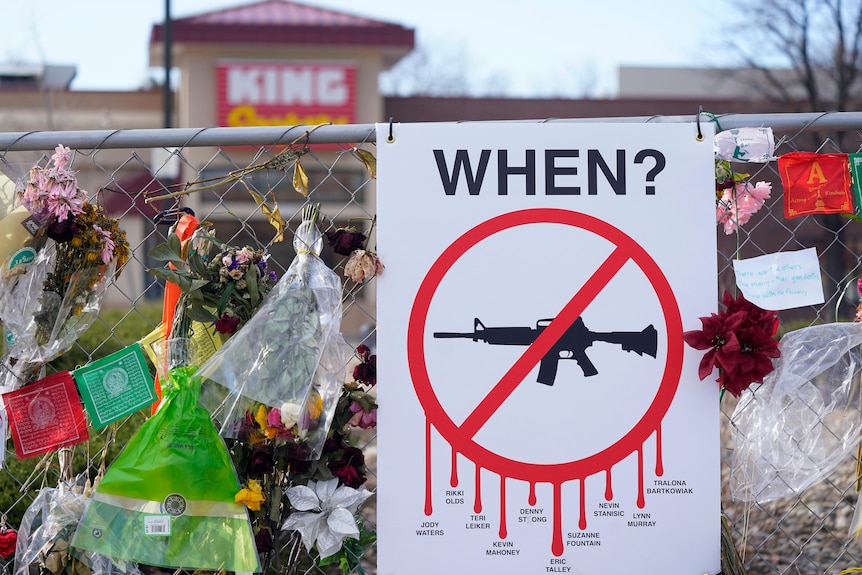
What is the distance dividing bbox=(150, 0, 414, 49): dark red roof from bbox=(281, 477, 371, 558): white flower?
47.9ft

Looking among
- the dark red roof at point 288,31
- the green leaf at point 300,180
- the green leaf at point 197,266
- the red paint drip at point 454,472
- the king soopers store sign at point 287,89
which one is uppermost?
the dark red roof at point 288,31

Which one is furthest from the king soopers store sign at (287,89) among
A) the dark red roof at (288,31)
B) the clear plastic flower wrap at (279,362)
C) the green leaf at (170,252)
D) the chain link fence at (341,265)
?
the clear plastic flower wrap at (279,362)

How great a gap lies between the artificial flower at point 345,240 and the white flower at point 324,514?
0.60 m

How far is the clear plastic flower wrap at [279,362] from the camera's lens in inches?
86.1

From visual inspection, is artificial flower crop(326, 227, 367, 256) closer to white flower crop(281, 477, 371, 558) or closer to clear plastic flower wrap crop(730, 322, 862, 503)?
white flower crop(281, 477, 371, 558)

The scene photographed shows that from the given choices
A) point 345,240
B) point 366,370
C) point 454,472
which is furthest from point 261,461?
point 345,240

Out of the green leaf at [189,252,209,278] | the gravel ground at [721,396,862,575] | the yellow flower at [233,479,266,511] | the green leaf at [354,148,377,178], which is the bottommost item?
the gravel ground at [721,396,862,575]

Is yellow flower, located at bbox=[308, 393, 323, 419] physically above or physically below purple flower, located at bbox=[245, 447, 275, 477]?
above

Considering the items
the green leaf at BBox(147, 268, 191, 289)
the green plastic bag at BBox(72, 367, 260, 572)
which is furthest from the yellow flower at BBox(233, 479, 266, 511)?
the green leaf at BBox(147, 268, 191, 289)

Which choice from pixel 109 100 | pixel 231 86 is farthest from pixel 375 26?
pixel 109 100

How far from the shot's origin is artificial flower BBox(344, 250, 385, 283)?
→ 2201mm

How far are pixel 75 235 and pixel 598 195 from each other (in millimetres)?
1381

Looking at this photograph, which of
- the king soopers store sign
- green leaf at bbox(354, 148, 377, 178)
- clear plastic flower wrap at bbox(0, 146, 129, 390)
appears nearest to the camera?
clear plastic flower wrap at bbox(0, 146, 129, 390)

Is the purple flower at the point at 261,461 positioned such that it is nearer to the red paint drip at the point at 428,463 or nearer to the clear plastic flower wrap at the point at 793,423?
the red paint drip at the point at 428,463
